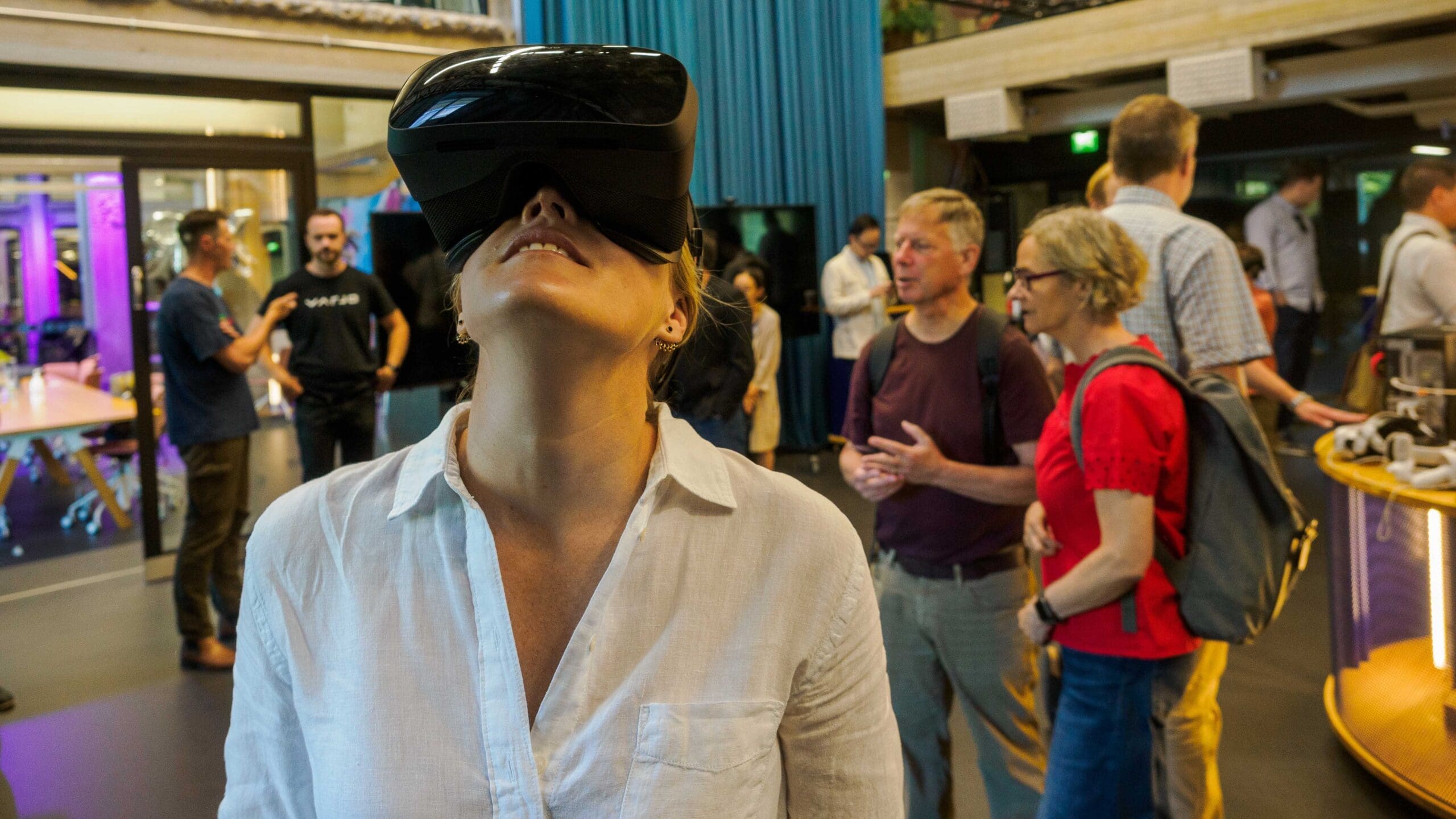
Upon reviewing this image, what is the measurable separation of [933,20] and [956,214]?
742 centimetres

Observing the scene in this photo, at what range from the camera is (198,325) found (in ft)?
13.1

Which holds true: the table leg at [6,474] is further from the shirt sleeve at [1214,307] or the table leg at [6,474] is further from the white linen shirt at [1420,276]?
the white linen shirt at [1420,276]

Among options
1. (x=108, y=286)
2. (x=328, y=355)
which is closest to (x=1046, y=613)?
(x=328, y=355)

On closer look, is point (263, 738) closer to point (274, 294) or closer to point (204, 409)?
point (204, 409)

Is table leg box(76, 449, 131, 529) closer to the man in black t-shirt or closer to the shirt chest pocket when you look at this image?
the man in black t-shirt

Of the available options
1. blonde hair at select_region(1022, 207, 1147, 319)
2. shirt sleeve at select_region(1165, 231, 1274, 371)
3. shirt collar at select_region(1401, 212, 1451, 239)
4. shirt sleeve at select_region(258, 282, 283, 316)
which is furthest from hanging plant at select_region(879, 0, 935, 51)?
blonde hair at select_region(1022, 207, 1147, 319)

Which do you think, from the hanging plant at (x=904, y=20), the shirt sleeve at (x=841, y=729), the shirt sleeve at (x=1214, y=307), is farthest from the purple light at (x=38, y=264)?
the shirt sleeve at (x=841, y=729)

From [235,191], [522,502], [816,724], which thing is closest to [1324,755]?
[816,724]

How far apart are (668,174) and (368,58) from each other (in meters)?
6.25

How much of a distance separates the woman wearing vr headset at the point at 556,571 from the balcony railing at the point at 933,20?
8.21 meters

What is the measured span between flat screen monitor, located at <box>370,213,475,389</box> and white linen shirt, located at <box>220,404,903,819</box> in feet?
15.9

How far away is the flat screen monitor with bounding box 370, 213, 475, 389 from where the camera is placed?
18.8ft

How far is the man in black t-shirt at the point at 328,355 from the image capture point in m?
4.68

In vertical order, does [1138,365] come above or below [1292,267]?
below
